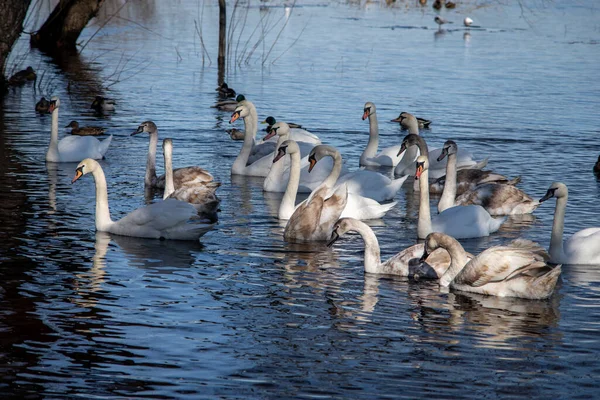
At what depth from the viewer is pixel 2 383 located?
21.8 feet

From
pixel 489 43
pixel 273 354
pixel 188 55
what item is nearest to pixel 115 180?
pixel 273 354

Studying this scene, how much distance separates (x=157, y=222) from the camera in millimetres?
10922

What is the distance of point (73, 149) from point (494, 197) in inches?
267

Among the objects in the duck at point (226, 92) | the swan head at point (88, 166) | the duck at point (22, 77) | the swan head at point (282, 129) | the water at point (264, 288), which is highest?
the duck at point (22, 77)

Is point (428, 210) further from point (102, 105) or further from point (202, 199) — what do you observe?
point (102, 105)

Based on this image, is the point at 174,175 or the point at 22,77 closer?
the point at 174,175

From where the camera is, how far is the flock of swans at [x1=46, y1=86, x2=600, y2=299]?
30.1ft

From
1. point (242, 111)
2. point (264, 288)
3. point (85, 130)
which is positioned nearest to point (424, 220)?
point (264, 288)

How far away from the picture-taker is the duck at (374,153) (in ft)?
54.7

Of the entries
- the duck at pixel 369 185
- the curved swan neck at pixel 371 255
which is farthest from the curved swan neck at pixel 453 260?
the duck at pixel 369 185

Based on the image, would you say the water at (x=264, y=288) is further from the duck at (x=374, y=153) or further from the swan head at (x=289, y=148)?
the swan head at (x=289, y=148)

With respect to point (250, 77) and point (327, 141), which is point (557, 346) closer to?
point (327, 141)

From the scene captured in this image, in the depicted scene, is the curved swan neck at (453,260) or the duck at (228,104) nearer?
the curved swan neck at (453,260)

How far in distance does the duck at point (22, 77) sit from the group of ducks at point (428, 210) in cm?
954
